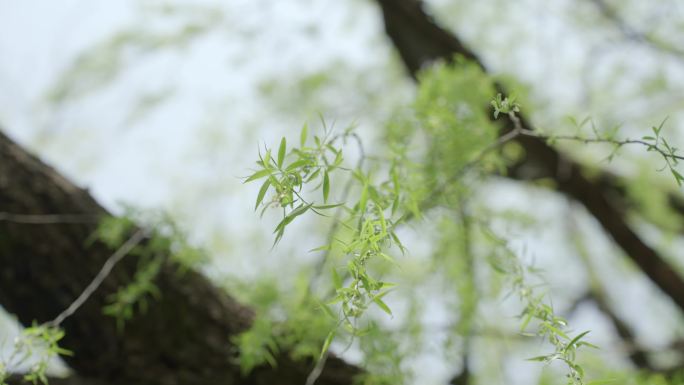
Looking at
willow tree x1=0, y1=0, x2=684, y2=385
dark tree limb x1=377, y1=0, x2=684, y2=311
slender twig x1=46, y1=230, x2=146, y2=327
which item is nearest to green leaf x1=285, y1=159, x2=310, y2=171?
willow tree x1=0, y1=0, x2=684, y2=385

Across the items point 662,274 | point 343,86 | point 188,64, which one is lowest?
point 662,274

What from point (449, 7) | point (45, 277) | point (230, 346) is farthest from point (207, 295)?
point (449, 7)

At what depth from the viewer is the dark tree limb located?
6.11 ft

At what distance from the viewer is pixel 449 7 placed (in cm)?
235

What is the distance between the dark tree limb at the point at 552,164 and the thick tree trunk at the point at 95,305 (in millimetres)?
1048

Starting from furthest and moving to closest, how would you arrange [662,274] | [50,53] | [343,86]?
[50,53] < [343,86] < [662,274]

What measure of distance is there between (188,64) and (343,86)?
0.97 metres

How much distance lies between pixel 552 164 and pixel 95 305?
1410 millimetres

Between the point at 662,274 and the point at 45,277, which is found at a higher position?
the point at 662,274

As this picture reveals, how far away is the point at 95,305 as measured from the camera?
1080mm

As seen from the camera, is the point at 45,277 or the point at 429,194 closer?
the point at 429,194

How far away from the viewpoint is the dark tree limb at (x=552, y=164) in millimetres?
1861

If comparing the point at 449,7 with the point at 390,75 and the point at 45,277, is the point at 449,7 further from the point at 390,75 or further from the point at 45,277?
the point at 45,277

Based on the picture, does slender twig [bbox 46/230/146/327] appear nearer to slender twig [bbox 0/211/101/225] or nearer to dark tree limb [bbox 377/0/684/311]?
slender twig [bbox 0/211/101/225]
